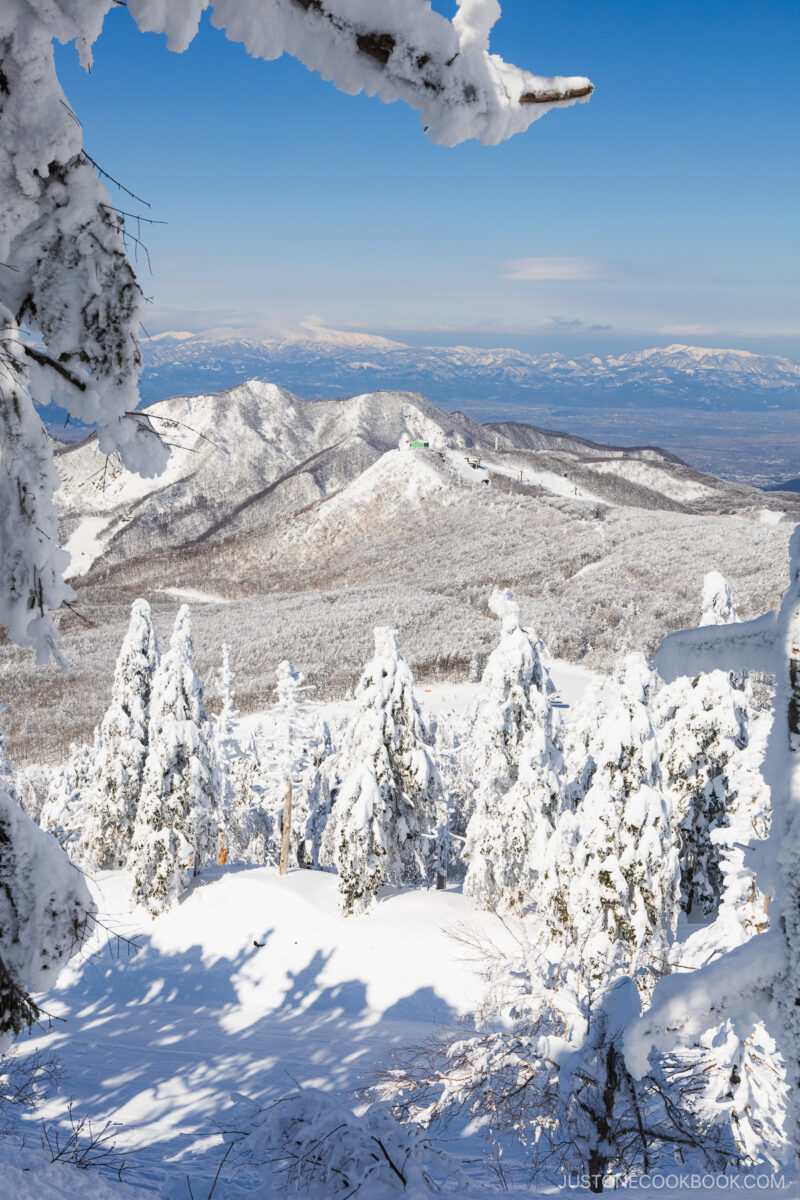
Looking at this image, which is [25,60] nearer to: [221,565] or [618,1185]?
[618,1185]

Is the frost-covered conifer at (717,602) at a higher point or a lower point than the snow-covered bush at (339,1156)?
higher

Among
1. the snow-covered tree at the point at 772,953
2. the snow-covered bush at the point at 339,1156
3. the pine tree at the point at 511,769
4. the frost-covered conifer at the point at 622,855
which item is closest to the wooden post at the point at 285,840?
the pine tree at the point at 511,769

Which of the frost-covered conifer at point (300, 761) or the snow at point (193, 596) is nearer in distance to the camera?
the frost-covered conifer at point (300, 761)

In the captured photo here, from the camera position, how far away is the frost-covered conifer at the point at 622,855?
11.7m

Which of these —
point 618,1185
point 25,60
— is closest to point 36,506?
point 25,60

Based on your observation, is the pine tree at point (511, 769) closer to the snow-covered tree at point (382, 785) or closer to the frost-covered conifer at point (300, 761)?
the snow-covered tree at point (382, 785)

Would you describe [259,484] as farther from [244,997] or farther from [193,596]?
[244,997]

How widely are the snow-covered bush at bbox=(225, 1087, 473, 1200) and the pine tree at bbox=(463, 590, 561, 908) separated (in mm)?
12475

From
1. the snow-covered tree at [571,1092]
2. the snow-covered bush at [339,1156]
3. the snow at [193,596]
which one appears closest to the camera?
the snow-covered bush at [339,1156]

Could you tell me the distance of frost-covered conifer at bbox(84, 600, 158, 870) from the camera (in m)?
24.1

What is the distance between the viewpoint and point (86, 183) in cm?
234

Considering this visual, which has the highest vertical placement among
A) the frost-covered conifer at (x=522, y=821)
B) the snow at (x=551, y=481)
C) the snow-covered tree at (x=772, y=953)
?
the snow at (x=551, y=481)

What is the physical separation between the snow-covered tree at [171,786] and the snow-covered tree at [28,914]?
64.8 ft

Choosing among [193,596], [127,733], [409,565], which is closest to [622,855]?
[127,733]
